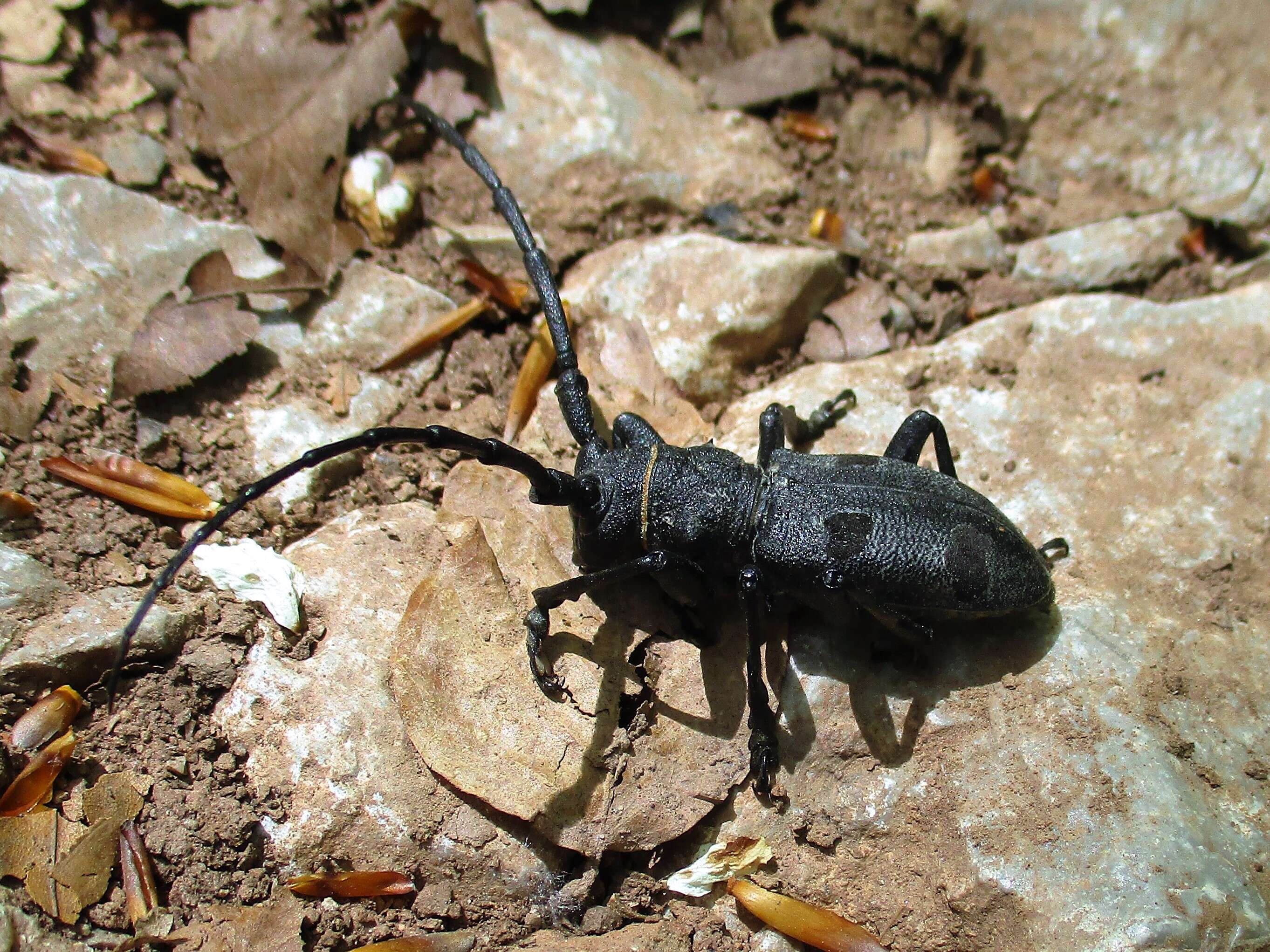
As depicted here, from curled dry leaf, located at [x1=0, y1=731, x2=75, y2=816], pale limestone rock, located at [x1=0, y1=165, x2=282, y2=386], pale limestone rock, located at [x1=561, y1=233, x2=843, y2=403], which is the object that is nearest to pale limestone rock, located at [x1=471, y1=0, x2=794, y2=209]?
pale limestone rock, located at [x1=561, y1=233, x2=843, y2=403]

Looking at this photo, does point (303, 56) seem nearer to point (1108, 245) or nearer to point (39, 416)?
point (39, 416)

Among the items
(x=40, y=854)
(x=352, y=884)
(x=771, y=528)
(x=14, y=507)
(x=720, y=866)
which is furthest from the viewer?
(x=771, y=528)

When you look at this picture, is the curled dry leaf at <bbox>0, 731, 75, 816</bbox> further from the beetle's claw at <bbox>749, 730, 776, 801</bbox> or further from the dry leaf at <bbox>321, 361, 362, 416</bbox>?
the beetle's claw at <bbox>749, 730, 776, 801</bbox>

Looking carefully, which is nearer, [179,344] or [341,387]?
[179,344]

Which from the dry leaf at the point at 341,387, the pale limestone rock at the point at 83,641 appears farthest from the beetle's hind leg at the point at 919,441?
the pale limestone rock at the point at 83,641

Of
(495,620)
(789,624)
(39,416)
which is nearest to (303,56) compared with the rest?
(39,416)

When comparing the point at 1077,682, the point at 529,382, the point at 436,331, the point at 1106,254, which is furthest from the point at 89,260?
the point at 1106,254

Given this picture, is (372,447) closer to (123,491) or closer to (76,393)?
(123,491)
